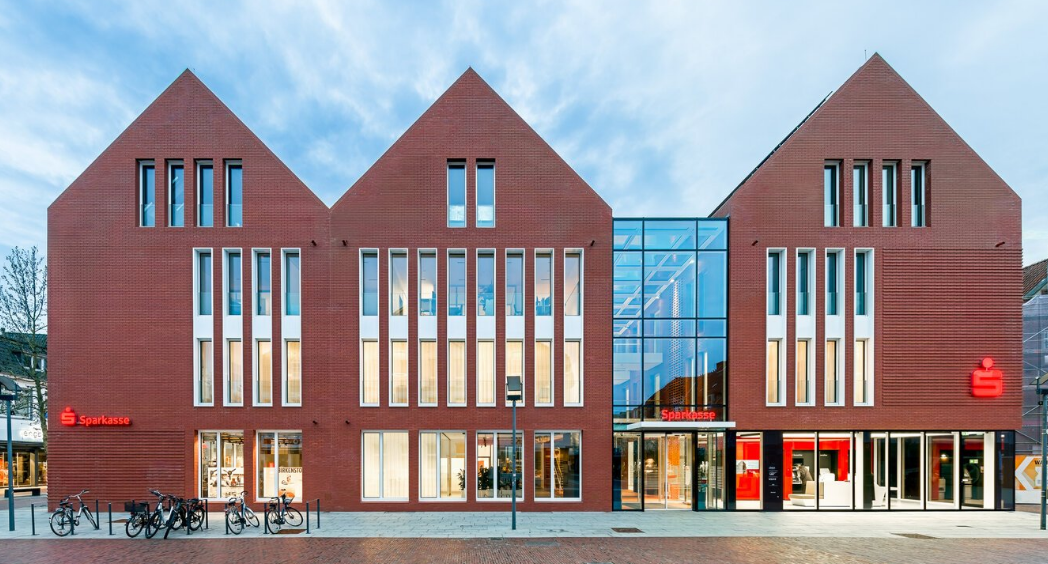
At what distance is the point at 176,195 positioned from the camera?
18.4 m

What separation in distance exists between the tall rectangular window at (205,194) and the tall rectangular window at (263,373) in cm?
479

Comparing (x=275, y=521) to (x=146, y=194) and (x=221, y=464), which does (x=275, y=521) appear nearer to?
(x=221, y=464)

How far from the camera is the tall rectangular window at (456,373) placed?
17922 mm

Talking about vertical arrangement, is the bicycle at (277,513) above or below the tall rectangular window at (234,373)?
below

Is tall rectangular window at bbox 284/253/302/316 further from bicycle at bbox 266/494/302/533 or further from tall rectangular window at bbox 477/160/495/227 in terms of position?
tall rectangular window at bbox 477/160/495/227

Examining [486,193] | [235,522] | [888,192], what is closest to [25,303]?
[235,522]

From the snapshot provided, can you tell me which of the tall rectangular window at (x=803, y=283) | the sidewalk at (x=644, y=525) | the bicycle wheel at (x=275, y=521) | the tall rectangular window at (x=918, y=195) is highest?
the tall rectangular window at (x=918, y=195)

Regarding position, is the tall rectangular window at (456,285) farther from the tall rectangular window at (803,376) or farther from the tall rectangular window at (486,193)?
the tall rectangular window at (803,376)

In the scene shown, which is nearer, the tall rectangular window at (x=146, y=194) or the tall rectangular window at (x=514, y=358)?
the tall rectangular window at (x=514, y=358)

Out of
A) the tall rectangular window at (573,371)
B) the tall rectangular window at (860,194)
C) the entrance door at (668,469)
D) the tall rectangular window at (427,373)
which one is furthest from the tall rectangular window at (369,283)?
the tall rectangular window at (860,194)

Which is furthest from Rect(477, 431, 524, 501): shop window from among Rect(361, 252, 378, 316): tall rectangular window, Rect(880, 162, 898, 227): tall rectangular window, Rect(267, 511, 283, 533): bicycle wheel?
Rect(880, 162, 898, 227): tall rectangular window

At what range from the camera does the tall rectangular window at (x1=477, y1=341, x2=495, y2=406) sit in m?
17.9

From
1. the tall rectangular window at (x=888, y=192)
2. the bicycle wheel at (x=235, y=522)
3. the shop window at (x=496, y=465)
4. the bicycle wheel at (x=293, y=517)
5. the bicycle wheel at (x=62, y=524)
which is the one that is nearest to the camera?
the bicycle wheel at (x=62, y=524)

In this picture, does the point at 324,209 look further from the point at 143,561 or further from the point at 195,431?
the point at 143,561
